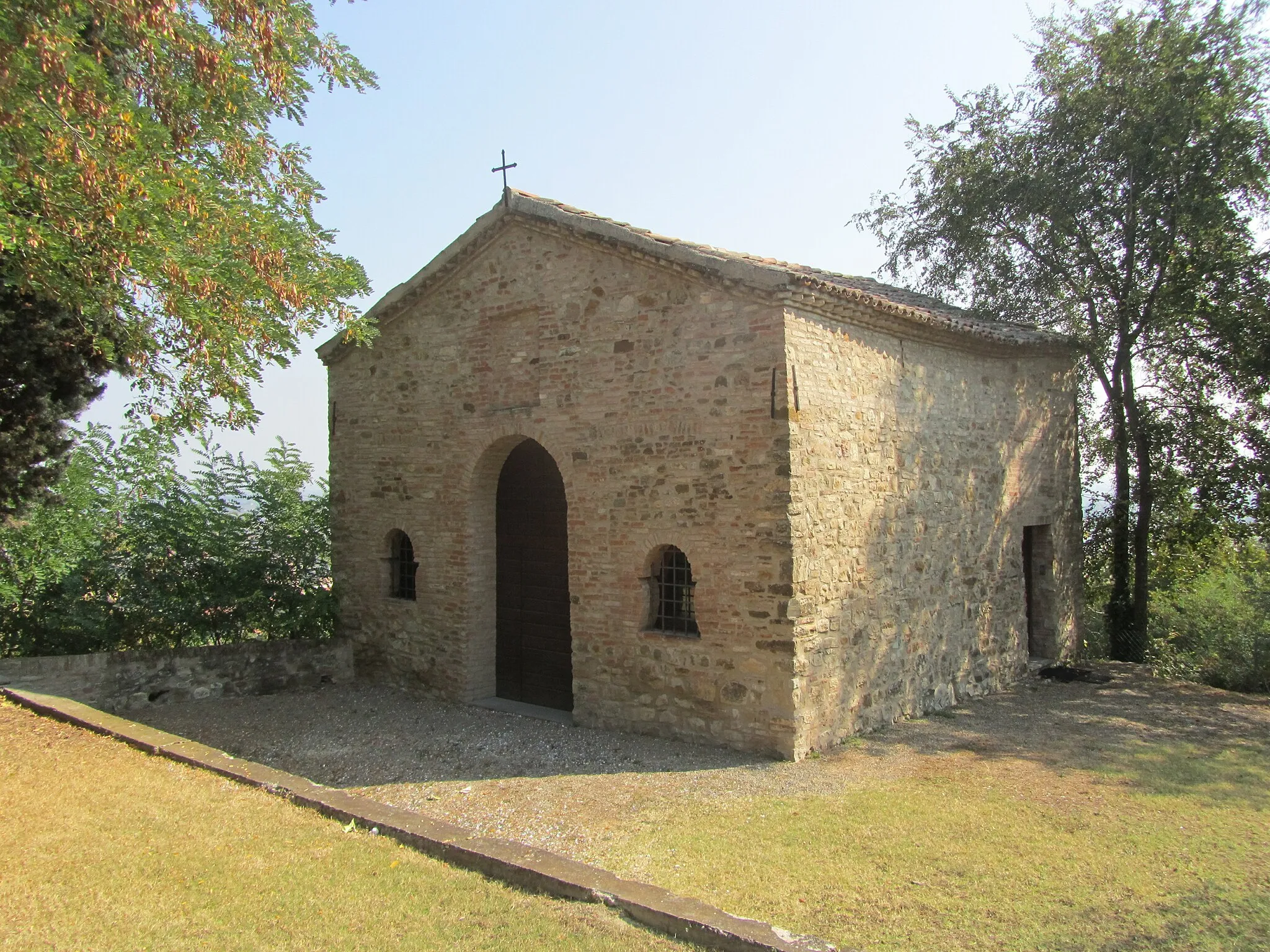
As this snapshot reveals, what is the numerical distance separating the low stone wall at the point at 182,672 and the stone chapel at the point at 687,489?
27.6 inches

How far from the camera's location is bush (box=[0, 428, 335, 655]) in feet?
37.1

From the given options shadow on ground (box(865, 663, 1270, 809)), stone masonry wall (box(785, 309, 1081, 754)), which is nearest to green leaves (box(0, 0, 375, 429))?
stone masonry wall (box(785, 309, 1081, 754))

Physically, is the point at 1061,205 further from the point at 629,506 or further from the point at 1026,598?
the point at 629,506

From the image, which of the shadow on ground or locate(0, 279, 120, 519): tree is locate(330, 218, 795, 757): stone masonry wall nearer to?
the shadow on ground

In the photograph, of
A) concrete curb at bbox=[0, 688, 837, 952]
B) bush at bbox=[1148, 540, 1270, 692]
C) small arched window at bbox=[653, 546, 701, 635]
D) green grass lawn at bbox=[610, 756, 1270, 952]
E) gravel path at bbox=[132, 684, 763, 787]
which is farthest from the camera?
bush at bbox=[1148, 540, 1270, 692]

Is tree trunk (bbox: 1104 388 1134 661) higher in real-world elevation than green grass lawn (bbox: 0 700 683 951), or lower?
higher

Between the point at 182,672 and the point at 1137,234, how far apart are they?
14.9 m

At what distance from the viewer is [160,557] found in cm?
1194

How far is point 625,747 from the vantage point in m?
8.90

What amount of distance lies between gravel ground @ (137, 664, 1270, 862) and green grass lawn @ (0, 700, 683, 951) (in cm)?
115

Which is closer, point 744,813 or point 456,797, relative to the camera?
point 744,813

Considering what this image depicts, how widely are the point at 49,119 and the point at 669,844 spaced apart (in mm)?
6331

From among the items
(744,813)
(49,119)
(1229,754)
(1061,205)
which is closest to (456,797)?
(744,813)

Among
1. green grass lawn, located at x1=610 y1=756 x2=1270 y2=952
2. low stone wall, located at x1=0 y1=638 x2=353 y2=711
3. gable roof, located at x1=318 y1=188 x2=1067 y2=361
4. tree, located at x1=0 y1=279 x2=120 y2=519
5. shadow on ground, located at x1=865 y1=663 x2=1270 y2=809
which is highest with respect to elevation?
gable roof, located at x1=318 y1=188 x2=1067 y2=361
